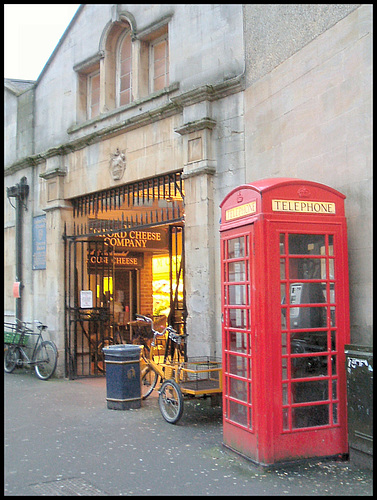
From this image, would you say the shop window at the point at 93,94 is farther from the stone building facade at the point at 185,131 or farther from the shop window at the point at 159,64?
the shop window at the point at 159,64

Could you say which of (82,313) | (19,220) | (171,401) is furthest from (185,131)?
(19,220)

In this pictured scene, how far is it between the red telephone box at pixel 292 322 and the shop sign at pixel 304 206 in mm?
10

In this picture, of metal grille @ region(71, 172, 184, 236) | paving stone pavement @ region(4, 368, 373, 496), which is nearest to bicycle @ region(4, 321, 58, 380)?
metal grille @ region(71, 172, 184, 236)

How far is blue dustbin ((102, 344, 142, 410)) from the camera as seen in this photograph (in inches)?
354

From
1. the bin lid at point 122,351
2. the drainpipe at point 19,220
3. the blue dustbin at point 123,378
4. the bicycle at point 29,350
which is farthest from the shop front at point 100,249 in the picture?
the drainpipe at point 19,220

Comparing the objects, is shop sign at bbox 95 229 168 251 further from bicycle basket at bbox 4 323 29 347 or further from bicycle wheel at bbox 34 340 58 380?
bicycle basket at bbox 4 323 29 347

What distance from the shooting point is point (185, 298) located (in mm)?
9258

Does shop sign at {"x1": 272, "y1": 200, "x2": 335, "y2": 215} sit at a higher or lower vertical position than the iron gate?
higher

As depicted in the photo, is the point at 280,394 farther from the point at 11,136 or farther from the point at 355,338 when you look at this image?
the point at 11,136

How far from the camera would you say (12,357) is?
13.4 metres

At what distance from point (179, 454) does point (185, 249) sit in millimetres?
3596

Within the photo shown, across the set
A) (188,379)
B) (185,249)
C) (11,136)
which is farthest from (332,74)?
(11,136)

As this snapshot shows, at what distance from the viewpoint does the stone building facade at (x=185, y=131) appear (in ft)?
21.6

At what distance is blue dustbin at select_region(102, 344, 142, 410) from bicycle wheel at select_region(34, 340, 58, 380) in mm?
3438
